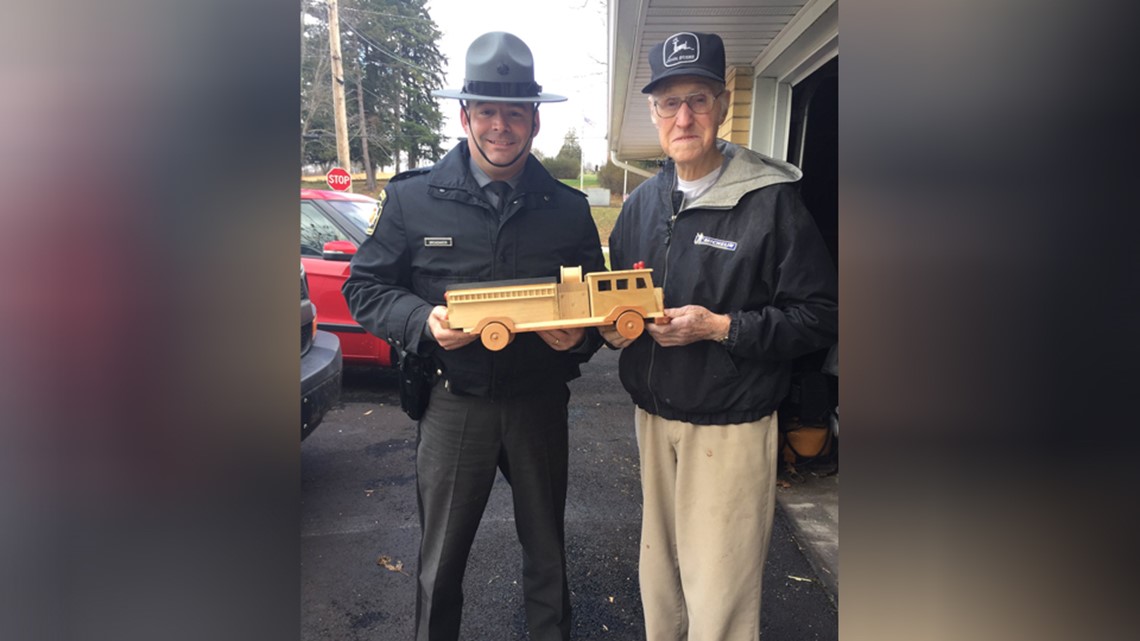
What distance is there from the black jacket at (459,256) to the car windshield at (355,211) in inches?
164

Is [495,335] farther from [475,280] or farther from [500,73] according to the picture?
[500,73]

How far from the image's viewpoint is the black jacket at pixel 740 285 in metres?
1.66

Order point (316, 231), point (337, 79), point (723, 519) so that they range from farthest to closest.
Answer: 1. point (337, 79)
2. point (316, 231)
3. point (723, 519)

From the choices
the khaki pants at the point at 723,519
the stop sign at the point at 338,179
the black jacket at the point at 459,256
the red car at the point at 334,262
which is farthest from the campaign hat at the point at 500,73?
the stop sign at the point at 338,179

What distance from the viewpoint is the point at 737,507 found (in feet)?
5.84

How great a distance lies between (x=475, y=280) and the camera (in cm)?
191

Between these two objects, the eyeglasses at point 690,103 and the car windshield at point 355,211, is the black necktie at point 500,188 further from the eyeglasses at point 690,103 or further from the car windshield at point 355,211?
the car windshield at point 355,211

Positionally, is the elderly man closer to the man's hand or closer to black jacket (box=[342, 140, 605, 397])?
the man's hand

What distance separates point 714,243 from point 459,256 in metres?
0.78

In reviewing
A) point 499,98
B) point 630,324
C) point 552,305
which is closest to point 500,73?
point 499,98

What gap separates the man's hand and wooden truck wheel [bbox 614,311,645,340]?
69mm
